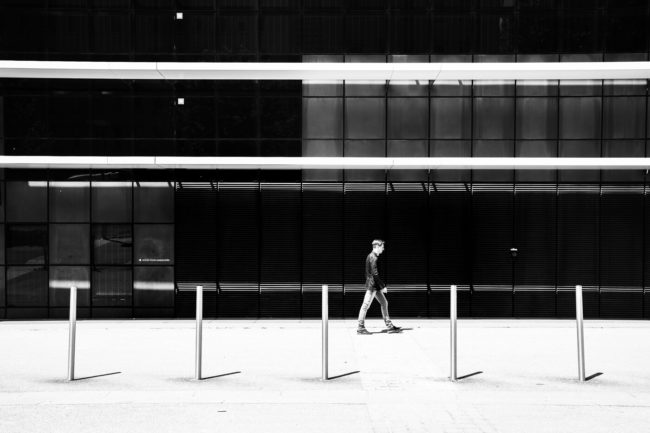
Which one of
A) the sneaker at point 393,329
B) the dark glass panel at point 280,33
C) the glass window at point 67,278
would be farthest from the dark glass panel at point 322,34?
the glass window at point 67,278

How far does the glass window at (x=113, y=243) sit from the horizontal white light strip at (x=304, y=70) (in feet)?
11.1

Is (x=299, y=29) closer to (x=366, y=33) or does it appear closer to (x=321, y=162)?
(x=366, y=33)

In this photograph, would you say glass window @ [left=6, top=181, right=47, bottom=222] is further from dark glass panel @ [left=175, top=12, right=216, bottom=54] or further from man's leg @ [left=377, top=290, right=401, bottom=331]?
man's leg @ [left=377, top=290, right=401, bottom=331]

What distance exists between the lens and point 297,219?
52.3 ft

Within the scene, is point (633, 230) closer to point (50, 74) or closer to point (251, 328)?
point (251, 328)

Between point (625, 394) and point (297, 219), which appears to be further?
point (297, 219)

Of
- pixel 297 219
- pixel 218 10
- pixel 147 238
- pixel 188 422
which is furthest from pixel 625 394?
pixel 218 10

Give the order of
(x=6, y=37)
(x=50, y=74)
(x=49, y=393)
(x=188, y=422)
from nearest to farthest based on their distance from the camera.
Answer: (x=188, y=422) → (x=49, y=393) → (x=50, y=74) → (x=6, y=37)

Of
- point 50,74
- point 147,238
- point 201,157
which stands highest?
point 50,74

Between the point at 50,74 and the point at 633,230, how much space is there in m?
13.1

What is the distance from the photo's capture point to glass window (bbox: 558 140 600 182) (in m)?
15.8

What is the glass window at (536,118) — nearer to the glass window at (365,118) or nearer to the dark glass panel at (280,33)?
the glass window at (365,118)

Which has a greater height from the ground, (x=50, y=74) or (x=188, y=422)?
(x=50, y=74)

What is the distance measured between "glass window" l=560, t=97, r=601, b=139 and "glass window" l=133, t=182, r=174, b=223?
8.96 meters
